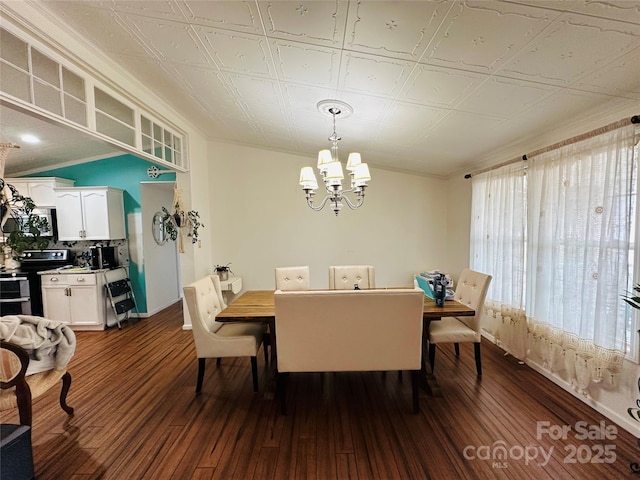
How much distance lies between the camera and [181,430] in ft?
6.23

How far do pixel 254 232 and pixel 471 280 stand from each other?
316 centimetres

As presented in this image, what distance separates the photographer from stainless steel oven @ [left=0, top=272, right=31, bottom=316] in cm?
357

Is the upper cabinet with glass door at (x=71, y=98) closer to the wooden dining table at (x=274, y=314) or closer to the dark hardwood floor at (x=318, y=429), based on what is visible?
the wooden dining table at (x=274, y=314)

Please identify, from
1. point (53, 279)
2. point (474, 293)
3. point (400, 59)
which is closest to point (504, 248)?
point (474, 293)

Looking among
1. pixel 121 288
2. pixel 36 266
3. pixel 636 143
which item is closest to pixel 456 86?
pixel 636 143

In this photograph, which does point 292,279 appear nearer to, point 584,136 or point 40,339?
point 40,339

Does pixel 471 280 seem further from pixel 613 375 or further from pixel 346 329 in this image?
pixel 346 329

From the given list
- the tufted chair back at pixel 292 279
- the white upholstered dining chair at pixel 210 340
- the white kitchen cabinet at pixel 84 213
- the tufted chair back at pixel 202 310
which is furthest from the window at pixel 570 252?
the white kitchen cabinet at pixel 84 213

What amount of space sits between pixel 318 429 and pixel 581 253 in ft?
8.01

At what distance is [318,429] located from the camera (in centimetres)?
188

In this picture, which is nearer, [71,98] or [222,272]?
[71,98]

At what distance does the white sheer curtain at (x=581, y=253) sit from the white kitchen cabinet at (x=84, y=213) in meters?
5.45

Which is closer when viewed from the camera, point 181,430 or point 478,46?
point 478,46

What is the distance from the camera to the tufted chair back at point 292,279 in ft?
10.5
